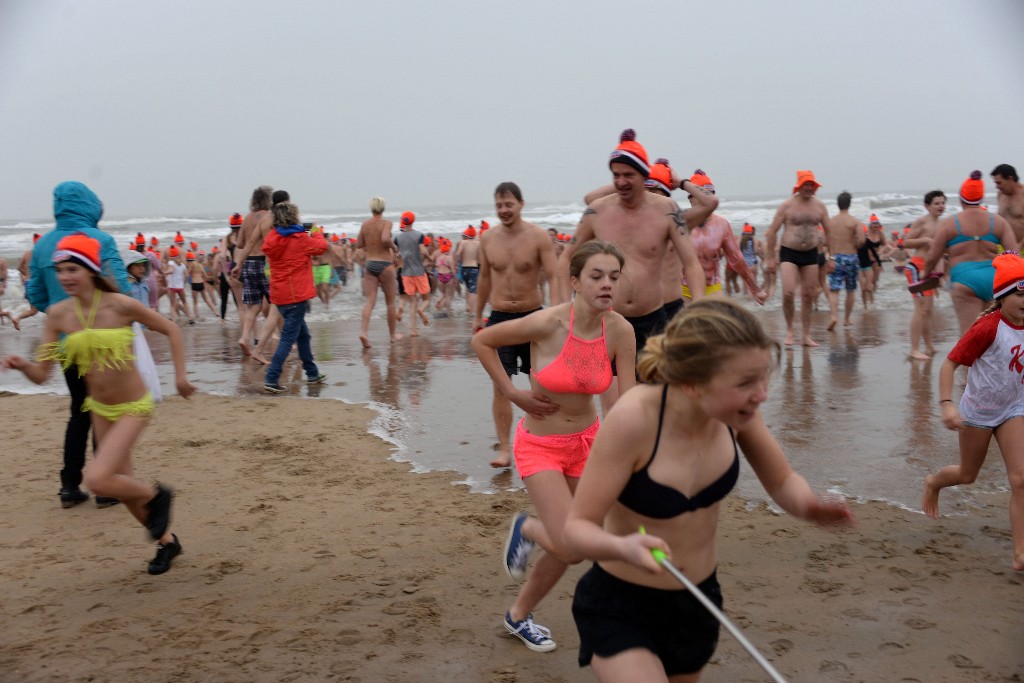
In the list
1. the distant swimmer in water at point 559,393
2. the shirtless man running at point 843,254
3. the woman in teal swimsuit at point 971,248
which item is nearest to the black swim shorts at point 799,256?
the shirtless man running at point 843,254

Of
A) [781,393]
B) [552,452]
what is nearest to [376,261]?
[781,393]

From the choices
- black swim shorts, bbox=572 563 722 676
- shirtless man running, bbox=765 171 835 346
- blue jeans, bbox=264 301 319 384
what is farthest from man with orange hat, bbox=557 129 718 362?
shirtless man running, bbox=765 171 835 346

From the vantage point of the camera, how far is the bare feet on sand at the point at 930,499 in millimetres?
4922

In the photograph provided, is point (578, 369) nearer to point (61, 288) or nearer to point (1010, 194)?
point (61, 288)

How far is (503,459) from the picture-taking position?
6621mm

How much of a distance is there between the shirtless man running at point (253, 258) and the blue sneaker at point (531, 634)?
315 inches

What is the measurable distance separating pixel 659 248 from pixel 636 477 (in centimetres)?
373

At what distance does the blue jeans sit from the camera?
9656 mm

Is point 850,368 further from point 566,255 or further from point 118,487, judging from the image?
point 118,487

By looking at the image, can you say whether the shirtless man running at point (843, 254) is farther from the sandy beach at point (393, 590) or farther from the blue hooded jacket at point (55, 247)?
the blue hooded jacket at point (55, 247)

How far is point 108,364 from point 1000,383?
4.51m

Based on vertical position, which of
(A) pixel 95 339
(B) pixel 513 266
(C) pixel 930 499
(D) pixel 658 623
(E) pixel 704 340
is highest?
(E) pixel 704 340

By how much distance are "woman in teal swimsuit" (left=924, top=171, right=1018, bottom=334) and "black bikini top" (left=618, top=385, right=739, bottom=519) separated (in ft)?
19.8

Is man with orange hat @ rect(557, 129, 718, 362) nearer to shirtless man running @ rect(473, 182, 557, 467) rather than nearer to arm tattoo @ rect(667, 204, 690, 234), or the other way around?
arm tattoo @ rect(667, 204, 690, 234)
